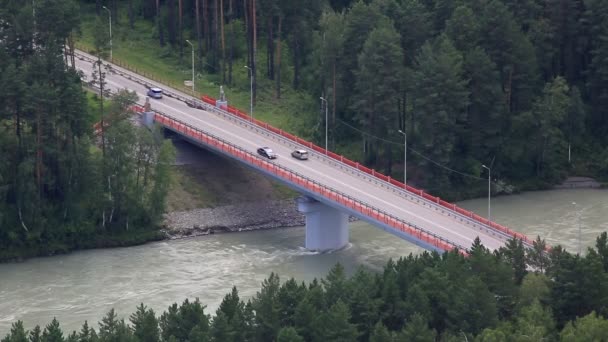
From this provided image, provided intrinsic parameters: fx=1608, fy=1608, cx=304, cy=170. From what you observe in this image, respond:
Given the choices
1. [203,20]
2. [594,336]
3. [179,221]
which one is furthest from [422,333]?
[203,20]

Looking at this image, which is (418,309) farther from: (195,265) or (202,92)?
(202,92)

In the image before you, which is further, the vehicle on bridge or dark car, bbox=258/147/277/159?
the vehicle on bridge

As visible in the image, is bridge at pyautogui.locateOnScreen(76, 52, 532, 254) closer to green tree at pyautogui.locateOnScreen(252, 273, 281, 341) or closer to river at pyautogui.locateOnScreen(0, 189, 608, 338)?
river at pyautogui.locateOnScreen(0, 189, 608, 338)

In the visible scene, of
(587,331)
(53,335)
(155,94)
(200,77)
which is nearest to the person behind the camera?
(53,335)

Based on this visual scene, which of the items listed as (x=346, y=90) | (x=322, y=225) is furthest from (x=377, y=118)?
(x=322, y=225)

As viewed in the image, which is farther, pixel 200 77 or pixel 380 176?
pixel 200 77

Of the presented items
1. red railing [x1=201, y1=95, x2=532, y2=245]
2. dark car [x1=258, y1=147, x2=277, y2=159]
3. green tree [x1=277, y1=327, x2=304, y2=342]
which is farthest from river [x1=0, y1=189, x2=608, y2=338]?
green tree [x1=277, y1=327, x2=304, y2=342]

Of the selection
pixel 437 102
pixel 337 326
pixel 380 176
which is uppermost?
pixel 437 102

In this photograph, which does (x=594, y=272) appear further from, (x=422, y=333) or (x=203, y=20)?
(x=203, y=20)
